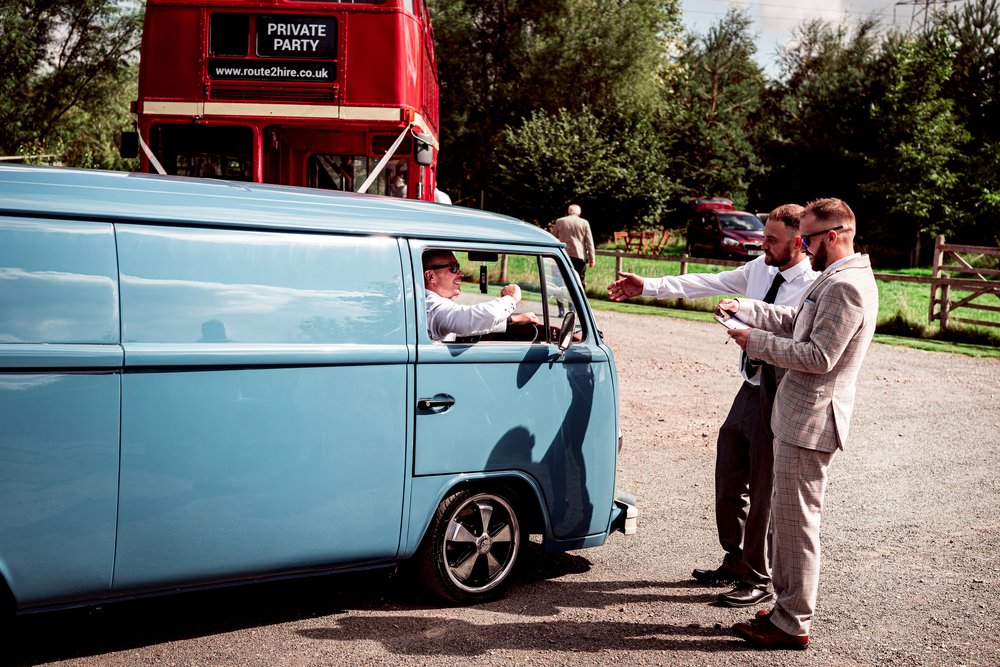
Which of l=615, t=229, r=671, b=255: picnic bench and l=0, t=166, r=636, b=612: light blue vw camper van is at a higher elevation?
l=615, t=229, r=671, b=255: picnic bench

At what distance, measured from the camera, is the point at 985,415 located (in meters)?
11.1

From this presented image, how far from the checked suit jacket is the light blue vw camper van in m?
1.04

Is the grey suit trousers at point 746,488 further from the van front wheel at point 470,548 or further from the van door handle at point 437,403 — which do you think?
the van door handle at point 437,403

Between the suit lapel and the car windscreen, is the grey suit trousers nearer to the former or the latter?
the suit lapel

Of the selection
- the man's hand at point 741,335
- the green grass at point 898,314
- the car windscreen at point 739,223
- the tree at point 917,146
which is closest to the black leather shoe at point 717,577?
the man's hand at point 741,335

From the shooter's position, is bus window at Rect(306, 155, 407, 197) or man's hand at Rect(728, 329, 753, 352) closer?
man's hand at Rect(728, 329, 753, 352)

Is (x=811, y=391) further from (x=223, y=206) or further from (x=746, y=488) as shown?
(x=223, y=206)

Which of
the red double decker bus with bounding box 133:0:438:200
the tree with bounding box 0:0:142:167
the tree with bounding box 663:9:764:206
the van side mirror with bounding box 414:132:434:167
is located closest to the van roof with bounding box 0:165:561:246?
the van side mirror with bounding box 414:132:434:167

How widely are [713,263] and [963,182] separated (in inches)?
900

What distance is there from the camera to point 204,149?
940 cm

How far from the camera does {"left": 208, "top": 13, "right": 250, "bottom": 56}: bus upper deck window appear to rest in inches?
366

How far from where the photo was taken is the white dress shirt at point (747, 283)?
5.26m

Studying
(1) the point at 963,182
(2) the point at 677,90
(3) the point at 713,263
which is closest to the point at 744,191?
(2) the point at 677,90

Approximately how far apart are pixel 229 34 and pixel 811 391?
697 cm
